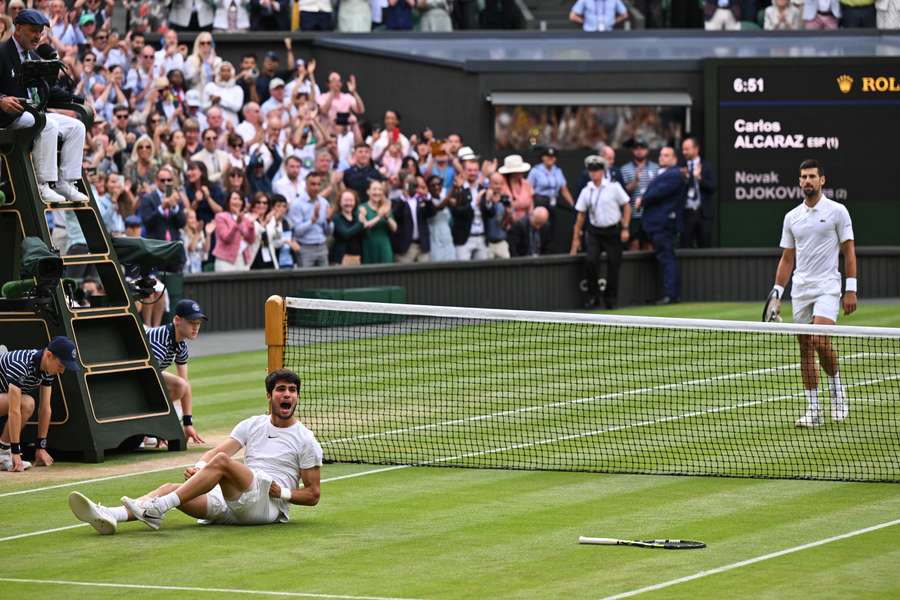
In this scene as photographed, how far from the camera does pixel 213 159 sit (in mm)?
25656

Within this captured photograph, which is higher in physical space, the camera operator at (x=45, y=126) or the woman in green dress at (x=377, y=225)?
the camera operator at (x=45, y=126)

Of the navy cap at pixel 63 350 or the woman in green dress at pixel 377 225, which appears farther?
the woman in green dress at pixel 377 225

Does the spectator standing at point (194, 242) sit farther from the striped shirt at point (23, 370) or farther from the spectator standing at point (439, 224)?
the striped shirt at point (23, 370)

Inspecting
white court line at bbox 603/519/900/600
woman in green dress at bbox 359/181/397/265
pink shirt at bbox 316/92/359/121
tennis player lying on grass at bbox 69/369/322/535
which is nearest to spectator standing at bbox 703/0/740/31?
pink shirt at bbox 316/92/359/121

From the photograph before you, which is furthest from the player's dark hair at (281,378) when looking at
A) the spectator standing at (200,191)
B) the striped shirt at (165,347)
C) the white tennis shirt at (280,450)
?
the spectator standing at (200,191)

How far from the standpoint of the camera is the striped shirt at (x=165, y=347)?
1566 cm

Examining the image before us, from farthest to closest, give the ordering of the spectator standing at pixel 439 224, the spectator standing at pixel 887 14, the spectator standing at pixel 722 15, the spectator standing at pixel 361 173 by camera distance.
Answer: the spectator standing at pixel 722 15, the spectator standing at pixel 887 14, the spectator standing at pixel 439 224, the spectator standing at pixel 361 173

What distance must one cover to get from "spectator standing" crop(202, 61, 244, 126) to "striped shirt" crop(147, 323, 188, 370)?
472 inches

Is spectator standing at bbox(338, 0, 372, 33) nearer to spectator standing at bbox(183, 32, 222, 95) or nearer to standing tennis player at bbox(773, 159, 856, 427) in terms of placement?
spectator standing at bbox(183, 32, 222, 95)

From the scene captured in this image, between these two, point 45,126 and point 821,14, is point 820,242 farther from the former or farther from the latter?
point 821,14

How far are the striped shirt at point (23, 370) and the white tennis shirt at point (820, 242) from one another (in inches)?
256

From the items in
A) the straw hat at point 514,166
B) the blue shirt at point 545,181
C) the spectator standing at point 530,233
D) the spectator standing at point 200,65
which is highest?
the spectator standing at point 200,65

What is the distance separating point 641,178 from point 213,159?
26.2 feet

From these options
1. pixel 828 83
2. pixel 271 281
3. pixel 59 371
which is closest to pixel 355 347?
pixel 271 281
